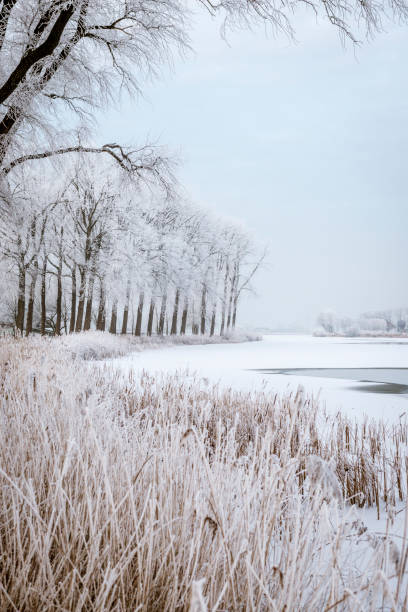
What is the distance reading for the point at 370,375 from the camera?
12.0 m

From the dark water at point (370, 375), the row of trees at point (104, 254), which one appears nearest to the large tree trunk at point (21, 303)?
the row of trees at point (104, 254)

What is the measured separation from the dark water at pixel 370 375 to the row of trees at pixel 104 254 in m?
8.35

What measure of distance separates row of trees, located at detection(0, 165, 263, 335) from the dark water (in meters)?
8.35

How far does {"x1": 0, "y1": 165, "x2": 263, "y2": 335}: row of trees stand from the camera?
2264 centimetres

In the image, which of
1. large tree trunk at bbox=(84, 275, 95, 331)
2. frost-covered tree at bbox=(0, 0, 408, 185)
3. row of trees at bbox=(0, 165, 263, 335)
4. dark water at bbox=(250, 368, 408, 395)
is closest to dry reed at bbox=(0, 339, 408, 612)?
dark water at bbox=(250, 368, 408, 395)

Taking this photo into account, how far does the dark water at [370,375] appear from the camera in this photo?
934 cm

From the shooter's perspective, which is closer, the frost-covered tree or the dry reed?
the dry reed

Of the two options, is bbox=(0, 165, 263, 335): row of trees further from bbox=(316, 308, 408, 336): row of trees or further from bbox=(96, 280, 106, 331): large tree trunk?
bbox=(316, 308, 408, 336): row of trees

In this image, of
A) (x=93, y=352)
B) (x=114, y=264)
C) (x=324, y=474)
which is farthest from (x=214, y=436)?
(x=114, y=264)

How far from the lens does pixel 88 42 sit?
365 inches

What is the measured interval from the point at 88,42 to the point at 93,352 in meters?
9.43

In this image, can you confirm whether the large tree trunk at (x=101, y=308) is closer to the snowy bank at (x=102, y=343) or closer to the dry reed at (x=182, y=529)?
the snowy bank at (x=102, y=343)

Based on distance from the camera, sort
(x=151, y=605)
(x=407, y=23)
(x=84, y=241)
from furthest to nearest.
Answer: (x=84, y=241) < (x=407, y=23) < (x=151, y=605)

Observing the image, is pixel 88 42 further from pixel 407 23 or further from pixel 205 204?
pixel 205 204
